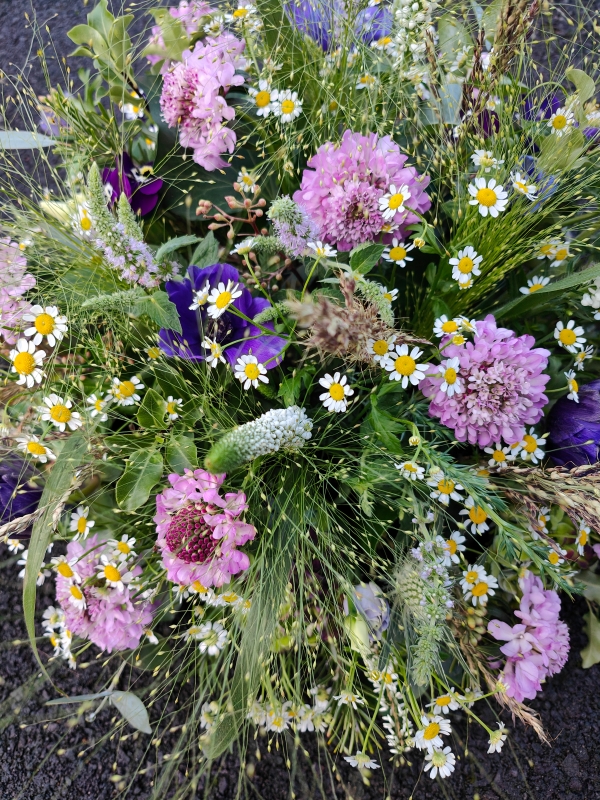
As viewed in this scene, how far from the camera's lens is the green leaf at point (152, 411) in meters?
0.68

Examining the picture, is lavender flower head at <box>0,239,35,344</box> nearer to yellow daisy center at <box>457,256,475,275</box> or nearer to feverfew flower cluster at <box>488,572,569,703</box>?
yellow daisy center at <box>457,256,475,275</box>

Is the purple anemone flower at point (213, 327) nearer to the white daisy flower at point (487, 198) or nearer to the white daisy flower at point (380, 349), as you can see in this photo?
the white daisy flower at point (380, 349)

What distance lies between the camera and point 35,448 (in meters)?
0.64

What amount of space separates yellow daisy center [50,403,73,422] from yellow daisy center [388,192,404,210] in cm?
41

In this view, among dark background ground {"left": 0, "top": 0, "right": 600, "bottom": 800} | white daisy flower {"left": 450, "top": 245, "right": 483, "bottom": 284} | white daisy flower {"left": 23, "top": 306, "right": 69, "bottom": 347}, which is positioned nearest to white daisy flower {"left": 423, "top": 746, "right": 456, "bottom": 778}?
dark background ground {"left": 0, "top": 0, "right": 600, "bottom": 800}

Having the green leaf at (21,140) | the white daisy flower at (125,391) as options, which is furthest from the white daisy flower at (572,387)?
the green leaf at (21,140)

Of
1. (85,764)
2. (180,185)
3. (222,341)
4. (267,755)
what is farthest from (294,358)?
(85,764)

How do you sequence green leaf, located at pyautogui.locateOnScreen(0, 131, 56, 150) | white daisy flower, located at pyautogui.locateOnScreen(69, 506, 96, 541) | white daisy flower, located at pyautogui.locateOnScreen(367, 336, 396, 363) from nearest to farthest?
white daisy flower, located at pyautogui.locateOnScreen(367, 336, 396, 363)
white daisy flower, located at pyautogui.locateOnScreen(69, 506, 96, 541)
green leaf, located at pyautogui.locateOnScreen(0, 131, 56, 150)

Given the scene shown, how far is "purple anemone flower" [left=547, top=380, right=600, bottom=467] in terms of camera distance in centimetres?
70

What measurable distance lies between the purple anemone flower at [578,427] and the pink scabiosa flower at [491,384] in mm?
106

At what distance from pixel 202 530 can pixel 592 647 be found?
0.64 metres

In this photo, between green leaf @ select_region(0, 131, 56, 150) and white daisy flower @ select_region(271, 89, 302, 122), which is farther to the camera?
green leaf @ select_region(0, 131, 56, 150)

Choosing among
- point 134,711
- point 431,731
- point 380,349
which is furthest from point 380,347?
point 134,711

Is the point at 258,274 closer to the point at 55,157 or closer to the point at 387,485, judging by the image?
the point at 387,485
